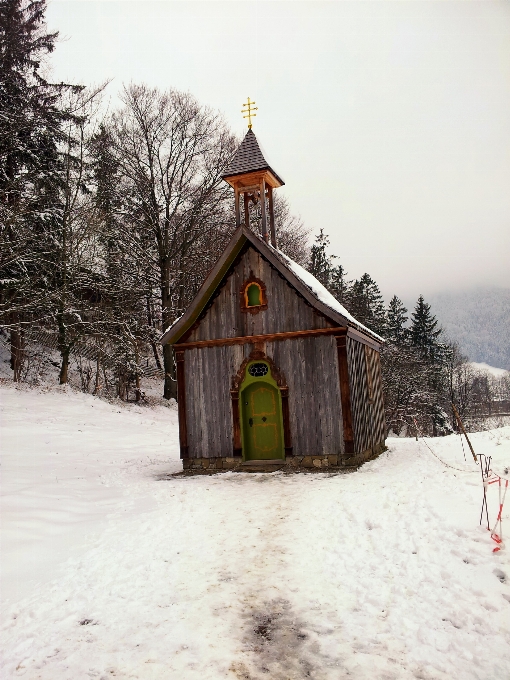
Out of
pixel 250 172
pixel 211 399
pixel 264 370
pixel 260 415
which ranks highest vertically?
pixel 250 172

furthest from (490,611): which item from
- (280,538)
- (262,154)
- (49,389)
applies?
(49,389)

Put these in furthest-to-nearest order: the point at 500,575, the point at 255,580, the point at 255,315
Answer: the point at 255,315, the point at 255,580, the point at 500,575

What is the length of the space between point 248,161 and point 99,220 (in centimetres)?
989

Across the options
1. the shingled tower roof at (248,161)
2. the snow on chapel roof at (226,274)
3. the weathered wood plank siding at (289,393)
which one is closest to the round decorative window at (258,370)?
the weathered wood plank siding at (289,393)

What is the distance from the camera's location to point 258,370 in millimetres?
13938

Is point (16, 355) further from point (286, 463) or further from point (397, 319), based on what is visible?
point (397, 319)

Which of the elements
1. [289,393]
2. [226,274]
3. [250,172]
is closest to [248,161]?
[250,172]

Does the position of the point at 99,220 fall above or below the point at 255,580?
above

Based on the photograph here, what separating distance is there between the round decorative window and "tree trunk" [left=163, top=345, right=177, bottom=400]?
41.1 ft

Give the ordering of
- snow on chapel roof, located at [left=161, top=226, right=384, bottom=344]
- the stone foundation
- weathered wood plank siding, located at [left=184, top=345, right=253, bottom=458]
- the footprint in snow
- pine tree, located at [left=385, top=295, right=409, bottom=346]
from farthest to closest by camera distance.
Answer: pine tree, located at [left=385, top=295, right=409, bottom=346] < weathered wood plank siding, located at [left=184, top=345, right=253, bottom=458] < snow on chapel roof, located at [left=161, top=226, right=384, bottom=344] < the stone foundation < the footprint in snow

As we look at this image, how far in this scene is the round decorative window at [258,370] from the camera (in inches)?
547

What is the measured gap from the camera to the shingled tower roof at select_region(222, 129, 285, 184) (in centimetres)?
1503

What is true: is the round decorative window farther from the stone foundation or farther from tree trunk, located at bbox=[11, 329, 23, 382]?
tree trunk, located at bbox=[11, 329, 23, 382]

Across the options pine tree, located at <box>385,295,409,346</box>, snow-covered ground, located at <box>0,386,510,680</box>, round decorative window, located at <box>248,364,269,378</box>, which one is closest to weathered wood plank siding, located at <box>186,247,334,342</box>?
round decorative window, located at <box>248,364,269,378</box>
